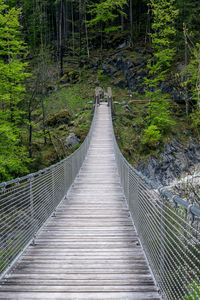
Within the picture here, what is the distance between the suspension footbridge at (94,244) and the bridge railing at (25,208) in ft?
0.05

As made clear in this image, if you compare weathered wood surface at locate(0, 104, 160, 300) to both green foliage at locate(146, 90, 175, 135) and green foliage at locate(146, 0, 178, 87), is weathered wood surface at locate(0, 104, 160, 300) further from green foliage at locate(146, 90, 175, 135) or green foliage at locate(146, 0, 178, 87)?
green foliage at locate(146, 0, 178, 87)

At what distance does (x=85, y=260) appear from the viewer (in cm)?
368

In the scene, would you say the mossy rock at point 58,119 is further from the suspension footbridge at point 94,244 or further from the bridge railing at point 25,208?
the bridge railing at point 25,208

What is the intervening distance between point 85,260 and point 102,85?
24.5 metres

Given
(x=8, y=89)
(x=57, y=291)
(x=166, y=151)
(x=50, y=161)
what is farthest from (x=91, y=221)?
(x=166, y=151)

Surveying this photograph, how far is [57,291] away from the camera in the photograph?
117 inches

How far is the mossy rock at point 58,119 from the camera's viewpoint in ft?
59.7

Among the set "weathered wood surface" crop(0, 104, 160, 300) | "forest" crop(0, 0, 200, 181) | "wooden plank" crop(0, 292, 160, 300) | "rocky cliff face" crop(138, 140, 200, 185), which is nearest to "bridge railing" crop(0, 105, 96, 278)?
"weathered wood surface" crop(0, 104, 160, 300)

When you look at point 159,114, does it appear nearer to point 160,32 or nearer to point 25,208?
point 160,32

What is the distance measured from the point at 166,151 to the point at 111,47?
20749 millimetres

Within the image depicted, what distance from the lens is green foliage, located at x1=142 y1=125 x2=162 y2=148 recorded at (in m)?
15.3

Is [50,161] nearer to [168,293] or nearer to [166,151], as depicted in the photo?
[166,151]

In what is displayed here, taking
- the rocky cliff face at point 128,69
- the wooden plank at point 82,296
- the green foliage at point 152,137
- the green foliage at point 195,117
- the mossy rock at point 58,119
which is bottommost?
the wooden plank at point 82,296

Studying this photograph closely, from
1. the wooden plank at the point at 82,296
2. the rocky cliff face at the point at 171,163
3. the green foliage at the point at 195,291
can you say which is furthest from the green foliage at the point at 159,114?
the green foliage at the point at 195,291
